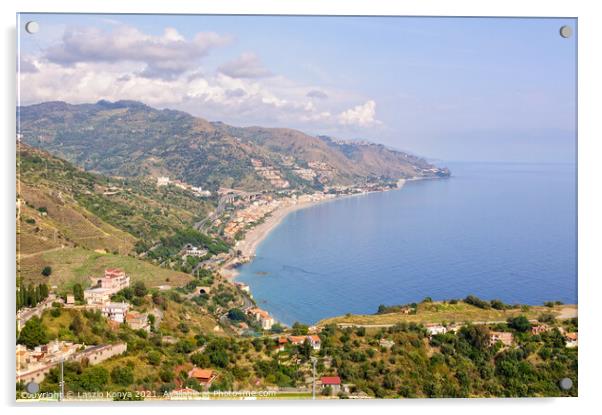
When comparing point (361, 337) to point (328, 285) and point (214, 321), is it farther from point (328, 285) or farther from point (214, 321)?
point (328, 285)

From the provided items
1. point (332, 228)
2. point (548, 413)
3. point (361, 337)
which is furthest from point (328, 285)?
point (332, 228)

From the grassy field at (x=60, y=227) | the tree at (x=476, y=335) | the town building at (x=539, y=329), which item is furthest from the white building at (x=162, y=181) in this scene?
the town building at (x=539, y=329)

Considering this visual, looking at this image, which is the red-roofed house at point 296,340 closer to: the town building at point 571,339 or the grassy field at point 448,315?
the grassy field at point 448,315

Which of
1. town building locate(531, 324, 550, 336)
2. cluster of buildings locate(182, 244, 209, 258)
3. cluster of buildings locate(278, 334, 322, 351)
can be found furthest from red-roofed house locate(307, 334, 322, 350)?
cluster of buildings locate(182, 244, 209, 258)

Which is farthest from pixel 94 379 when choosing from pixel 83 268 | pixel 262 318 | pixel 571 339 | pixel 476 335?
pixel 571 339

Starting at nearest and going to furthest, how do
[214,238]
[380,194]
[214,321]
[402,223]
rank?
1. [214,321]
2. [214,238]
3. [402,223]
4. [380,194]
